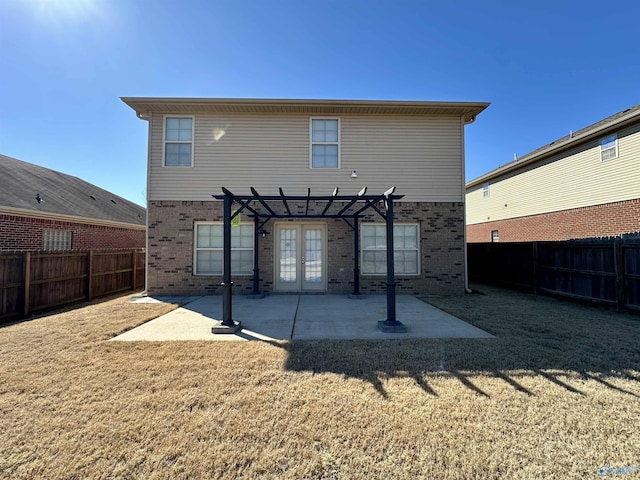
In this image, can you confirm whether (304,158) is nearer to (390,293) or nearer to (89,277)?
(390,293)

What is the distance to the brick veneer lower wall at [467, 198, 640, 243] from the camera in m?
10.8

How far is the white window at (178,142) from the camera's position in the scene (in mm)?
9117

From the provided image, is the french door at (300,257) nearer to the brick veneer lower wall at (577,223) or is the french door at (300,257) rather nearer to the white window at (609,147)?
the brick veneer lower wall at (577,223)

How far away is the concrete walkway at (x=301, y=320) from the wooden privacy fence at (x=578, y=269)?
4.17 m

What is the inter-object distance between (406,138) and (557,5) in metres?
5.57

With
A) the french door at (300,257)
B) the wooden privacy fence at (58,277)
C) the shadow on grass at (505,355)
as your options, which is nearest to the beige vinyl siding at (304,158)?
the french door at (300,257)

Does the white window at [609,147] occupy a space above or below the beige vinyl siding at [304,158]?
above

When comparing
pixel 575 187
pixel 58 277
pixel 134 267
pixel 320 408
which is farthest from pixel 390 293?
pixel 575 187

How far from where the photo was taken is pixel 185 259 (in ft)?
29.7

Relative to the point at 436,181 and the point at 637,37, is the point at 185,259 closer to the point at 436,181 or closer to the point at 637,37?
the point at 436,181

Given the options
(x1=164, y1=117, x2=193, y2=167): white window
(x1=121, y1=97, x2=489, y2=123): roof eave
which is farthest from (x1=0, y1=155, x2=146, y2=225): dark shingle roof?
(x1=121, y1=97, x2=489, y2=123): roof eave

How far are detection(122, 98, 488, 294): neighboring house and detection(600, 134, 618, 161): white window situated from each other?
7.32m

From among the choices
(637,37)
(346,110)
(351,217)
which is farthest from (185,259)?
(637,37)

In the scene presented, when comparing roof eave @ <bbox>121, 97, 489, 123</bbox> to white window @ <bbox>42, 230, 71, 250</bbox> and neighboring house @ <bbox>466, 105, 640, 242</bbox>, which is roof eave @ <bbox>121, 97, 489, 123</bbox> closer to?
white window @ <bbox>42, 230, 71, 250</bbox>
